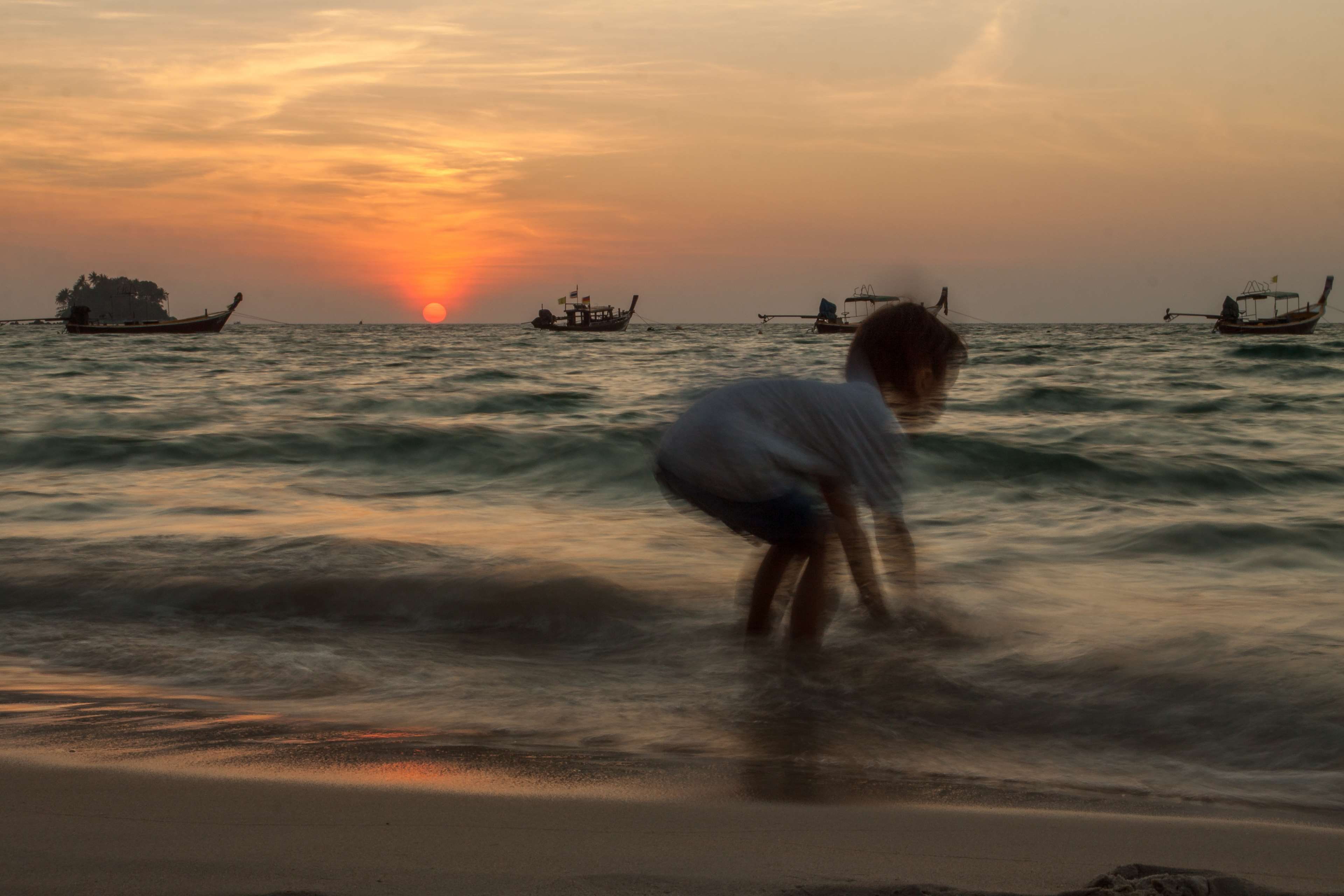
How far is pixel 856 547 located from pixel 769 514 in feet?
0.97

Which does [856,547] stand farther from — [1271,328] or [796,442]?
[1271,328]

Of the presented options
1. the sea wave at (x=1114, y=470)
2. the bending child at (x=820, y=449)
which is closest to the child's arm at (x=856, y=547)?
the bending child at (x=820, y=449)

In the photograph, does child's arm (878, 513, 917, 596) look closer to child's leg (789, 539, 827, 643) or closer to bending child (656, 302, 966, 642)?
bending child (656, 302, 966, 642)

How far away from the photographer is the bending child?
3.05m

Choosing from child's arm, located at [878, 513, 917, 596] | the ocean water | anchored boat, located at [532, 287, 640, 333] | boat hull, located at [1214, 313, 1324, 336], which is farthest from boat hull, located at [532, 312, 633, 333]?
child's arm, located at [878, 513, 917, 596]

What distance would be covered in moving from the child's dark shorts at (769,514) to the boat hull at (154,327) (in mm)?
69972

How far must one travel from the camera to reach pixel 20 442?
31.8 ft

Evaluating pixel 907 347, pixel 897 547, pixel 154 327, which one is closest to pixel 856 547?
pixel 897 547

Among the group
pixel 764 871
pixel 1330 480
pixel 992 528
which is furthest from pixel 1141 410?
pixel 764 871

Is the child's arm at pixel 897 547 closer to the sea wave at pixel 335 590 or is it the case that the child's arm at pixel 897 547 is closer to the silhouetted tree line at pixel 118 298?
the sea wave at pixel 335 590

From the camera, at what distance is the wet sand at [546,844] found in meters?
1.82

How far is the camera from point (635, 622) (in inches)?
171

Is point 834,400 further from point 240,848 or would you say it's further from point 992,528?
point 992,528

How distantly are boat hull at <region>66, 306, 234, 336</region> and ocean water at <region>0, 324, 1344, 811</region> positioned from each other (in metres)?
61.3
